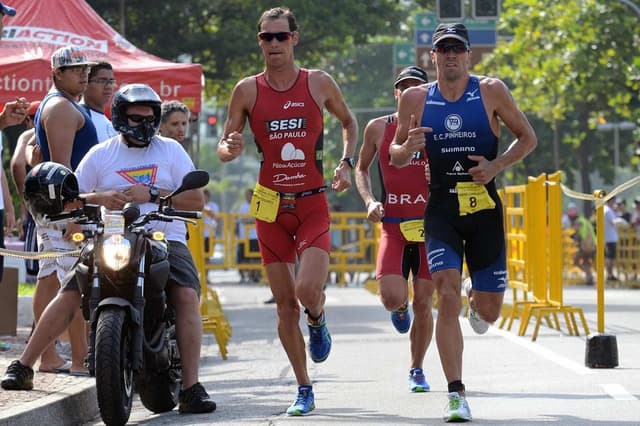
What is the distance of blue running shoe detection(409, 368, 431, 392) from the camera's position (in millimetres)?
10320

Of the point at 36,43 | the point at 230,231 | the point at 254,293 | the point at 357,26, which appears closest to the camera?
the point at 36,43

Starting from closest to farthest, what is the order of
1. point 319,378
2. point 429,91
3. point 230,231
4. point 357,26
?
point 429,91
point 319,378
point 230,231
point 357,26

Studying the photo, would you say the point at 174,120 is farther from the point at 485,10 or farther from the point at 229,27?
the point at 229,27

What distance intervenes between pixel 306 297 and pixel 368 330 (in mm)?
8439

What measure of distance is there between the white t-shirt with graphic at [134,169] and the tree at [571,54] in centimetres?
2362

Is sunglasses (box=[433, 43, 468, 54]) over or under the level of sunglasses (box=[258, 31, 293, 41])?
under

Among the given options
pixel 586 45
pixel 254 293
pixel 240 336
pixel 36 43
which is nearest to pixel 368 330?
pixel 240 336

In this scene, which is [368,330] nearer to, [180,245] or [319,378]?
[319,378]

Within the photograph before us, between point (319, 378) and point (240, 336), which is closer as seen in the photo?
point (319, 378)

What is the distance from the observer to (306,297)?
9.24 meters

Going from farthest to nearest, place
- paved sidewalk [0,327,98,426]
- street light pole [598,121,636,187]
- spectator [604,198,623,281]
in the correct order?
street light pole [598,121,636,187] → spectator [604,198,623,281] → paved sidewalk [0,327,98,426]

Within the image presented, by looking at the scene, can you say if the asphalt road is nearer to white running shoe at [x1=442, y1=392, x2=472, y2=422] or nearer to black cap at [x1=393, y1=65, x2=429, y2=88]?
white running shoe at [x1=442, y1=392, x2=472, y2=422]

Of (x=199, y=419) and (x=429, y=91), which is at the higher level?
(x=429, y=91)

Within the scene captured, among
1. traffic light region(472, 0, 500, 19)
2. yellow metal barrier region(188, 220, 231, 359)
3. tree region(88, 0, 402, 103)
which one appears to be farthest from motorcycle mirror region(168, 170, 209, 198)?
tree region(88, 0, 402, 103)
